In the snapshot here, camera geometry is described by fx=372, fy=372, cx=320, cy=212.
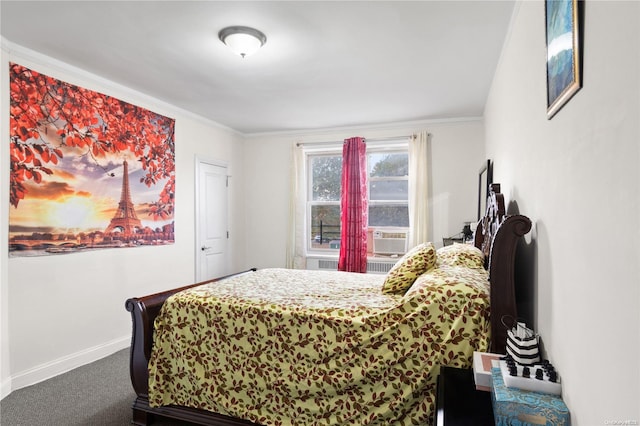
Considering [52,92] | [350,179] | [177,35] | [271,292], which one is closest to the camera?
[271,292]

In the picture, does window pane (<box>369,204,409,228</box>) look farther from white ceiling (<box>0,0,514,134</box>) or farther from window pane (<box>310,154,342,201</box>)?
white ceiling (<box>0,0,514,134</box>)

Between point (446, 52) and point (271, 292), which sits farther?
point (446, 52)

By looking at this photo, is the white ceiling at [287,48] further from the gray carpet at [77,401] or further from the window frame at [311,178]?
the gray carpet at [77,401]

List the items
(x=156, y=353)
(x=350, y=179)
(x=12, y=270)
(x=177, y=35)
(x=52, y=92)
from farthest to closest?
(x=350, y=179) → (x=52, y=92) → (x=12, y=270) → (x=177, y=35) → (x=156, y=353)

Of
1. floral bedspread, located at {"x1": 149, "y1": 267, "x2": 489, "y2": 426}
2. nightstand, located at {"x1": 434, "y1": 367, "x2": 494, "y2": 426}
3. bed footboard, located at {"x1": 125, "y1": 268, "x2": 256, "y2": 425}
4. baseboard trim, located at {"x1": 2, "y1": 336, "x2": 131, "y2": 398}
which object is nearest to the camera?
nightstand, located at {"x1": 434, "y1": 367, "x2": 494, "y2": 426}

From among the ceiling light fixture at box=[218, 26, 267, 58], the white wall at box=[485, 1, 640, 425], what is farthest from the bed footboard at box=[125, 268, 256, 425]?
the white wall at box=[485, 1, 640, 425]

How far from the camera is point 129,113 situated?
3791 millimetres

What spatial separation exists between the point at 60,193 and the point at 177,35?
5.41ft

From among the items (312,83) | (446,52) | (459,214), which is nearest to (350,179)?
(459,214)

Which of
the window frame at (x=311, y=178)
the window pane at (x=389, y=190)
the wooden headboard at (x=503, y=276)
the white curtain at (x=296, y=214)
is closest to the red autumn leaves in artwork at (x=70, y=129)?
the white curtain at (x=296, y=214)

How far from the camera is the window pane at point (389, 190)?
5.24 meters

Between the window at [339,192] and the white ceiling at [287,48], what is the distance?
113 cm

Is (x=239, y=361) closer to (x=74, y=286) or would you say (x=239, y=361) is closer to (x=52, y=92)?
(x=74, y=286)

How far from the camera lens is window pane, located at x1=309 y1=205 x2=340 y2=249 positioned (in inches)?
220
